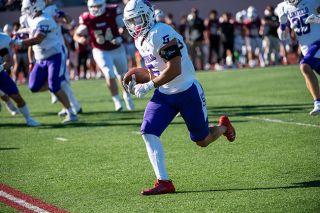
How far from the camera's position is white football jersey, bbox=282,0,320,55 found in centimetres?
1026

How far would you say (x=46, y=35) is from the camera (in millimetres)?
11023

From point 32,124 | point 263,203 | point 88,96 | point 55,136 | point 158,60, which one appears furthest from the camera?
point 88,96

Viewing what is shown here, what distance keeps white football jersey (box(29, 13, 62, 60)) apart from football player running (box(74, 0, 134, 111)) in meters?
1.22

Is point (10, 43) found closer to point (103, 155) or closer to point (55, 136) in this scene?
point (55, 136)

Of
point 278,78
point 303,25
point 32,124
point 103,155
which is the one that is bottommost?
point 278,78

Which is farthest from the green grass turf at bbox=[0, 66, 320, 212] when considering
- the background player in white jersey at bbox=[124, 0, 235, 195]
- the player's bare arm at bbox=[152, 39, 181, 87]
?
the player's bare arm at bbox=[152, 39, 181, 87]

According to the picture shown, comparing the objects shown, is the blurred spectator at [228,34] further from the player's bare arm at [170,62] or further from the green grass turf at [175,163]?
the player's bare arm at [170,62]

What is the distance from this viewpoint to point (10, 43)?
10.3 m

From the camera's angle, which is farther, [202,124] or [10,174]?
[10,174]

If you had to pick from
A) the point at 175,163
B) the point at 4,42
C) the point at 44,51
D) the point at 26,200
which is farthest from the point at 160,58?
the point at 44,51

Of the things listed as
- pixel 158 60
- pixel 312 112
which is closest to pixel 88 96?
pixel 312 112

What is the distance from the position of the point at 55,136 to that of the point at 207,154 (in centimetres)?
297

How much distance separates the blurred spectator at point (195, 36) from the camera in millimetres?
24031

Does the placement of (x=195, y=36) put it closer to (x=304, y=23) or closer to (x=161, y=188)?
(x=304, y=23)
